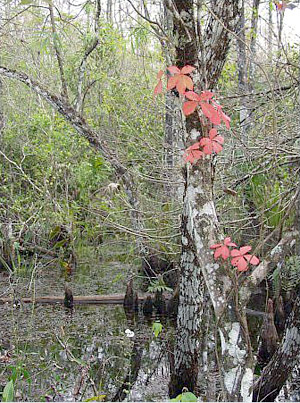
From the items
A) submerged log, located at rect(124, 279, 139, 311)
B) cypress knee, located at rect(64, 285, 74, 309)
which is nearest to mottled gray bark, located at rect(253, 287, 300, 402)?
submerged log, located at rect(124, 279, 139, 311)

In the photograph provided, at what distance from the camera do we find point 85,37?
6.63 metres

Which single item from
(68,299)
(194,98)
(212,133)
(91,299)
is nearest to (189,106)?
(194,98)

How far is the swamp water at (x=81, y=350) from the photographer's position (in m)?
4.23

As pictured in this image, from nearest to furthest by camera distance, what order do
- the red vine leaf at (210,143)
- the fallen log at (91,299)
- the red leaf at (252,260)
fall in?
the red leaf at (252,260), the red vine leaf at (210,143), the fallen log at (91,299)

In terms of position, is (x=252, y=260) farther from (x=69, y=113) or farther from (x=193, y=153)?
(x=69, y=113)

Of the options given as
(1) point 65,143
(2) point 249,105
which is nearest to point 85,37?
(1) point 65,143

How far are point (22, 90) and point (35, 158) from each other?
1.63 m

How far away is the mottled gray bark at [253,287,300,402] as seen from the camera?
3.73 m

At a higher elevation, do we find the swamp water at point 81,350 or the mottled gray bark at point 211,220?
the mottled gray bark at point 211,220

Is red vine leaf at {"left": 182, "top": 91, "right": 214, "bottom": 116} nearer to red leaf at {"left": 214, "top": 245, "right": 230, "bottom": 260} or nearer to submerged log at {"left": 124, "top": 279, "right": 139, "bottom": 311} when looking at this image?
red leaf at {"left": 214, "top": 245, "right": 230, "bottom": 260}

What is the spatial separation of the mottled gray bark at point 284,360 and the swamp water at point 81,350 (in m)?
0.82

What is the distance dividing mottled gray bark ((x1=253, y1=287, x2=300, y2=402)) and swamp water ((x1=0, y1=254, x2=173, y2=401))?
819mm

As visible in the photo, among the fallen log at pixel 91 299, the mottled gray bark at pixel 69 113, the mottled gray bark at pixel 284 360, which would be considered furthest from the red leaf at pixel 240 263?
the fallen log at pixel 91 299

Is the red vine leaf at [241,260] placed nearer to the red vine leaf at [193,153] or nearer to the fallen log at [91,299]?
the red vine leaf at [193,153]
